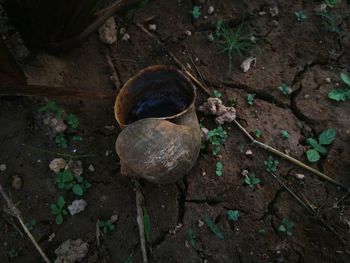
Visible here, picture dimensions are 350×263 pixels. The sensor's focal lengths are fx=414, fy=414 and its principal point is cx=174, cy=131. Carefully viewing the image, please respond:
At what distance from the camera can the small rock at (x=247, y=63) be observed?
8.54ft

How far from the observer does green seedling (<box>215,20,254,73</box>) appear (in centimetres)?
264

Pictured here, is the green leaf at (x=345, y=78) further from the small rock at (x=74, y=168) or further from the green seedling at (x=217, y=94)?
the small rock at (x=74, y=168)

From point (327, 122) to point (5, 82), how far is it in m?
1.82

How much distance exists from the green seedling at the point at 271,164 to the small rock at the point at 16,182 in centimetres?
138

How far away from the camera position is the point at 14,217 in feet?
7.33

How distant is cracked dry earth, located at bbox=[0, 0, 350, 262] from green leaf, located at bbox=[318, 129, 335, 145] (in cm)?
4

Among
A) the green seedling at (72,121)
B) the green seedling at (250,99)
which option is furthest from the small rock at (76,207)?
the green seedling at (250,99)

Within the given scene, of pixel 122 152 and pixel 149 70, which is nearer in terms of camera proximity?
pixel 122 152

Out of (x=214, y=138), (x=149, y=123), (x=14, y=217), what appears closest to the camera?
(x=149, y=123)

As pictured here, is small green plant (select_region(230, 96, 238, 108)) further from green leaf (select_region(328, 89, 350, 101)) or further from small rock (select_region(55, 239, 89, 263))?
small rock (select_region(55, 239, 89, 263))

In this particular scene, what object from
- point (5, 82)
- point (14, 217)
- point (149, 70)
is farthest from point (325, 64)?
point (14, 217)

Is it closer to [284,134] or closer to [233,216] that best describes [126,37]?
[284,134]

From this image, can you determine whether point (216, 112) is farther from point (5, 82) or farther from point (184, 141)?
point (5, 82)

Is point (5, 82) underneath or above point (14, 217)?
above
